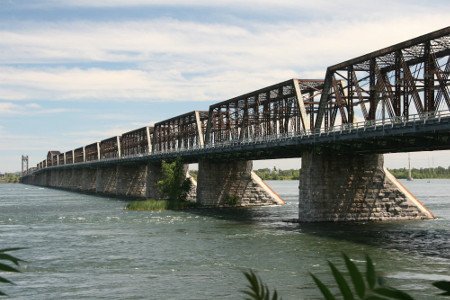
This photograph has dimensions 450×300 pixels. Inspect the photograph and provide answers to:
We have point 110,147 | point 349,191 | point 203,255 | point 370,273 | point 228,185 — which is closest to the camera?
point 370,273

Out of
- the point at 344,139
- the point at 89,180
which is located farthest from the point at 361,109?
the point at 89,180

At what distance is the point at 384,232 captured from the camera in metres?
45.3

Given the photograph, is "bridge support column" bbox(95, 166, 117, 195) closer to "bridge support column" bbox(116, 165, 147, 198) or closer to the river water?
"bridge support column" bbox(116, 165, 147, 198)

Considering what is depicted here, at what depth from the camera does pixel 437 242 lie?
39.7m

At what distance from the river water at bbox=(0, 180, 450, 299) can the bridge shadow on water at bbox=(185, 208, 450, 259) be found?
0.08 m

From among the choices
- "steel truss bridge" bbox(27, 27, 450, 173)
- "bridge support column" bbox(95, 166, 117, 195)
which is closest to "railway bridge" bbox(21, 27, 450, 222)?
"steel truss bridge" bbox(27, 27, 450, 173)

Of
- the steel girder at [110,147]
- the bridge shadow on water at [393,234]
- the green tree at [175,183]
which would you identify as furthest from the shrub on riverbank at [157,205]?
the steel girder at [110,147]

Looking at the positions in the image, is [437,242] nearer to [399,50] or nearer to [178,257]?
[399,50]

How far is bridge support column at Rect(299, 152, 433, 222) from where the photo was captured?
174ft

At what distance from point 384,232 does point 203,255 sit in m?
17.2

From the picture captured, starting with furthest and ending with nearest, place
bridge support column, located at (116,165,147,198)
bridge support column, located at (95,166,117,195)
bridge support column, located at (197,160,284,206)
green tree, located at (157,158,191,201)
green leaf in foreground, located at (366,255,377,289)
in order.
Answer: bridge support column, located at (95,166,117,195) < bridge support column, located at (116,165,147,198) < green tree, located at (157,158,191,201) < bridge support column, located at (197,160,284,206) < green leaf in foreground, located at (366,255,377,289)

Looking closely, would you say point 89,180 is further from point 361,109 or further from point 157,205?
point 361,109

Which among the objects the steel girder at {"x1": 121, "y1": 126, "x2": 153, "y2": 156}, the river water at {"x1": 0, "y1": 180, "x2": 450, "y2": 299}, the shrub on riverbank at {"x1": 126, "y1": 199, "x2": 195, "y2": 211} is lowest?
the river water at {"x1": 0, "y1": 180, "x2": 450, "y2": 299}

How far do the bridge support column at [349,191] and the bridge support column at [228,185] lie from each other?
27.1 metres
